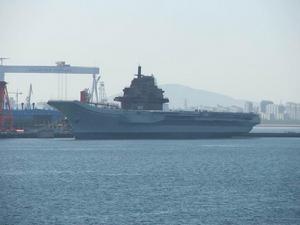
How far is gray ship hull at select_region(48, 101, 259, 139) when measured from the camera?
4299 inches

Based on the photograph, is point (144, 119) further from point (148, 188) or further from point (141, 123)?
point (148, 188)

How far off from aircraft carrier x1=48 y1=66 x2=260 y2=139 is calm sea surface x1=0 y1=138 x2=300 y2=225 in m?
24.8

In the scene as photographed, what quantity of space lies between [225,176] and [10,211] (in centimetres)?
2262

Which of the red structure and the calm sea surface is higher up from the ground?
the red structure

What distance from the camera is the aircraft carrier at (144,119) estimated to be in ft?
359

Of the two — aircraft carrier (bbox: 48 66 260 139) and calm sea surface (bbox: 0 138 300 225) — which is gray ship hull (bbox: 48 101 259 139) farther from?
calm sea surface (bbox: 0 138 300 225)

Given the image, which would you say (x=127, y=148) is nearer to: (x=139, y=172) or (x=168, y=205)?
(x=139, y=172)

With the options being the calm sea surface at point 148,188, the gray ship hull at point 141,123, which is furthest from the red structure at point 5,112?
the calm sea surface at point 148,188

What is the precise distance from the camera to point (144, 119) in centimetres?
11156

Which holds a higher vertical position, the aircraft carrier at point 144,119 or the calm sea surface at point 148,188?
the aircraft carrier at point 144,119

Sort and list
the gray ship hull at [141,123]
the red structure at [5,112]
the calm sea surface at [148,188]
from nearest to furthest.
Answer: the calm sea surface at [148,188]
the gray ship hull at [141,123]
the red structure at [5,112]

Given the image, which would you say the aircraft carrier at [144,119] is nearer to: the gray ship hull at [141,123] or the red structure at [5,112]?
the gray ship hull at [141,123]

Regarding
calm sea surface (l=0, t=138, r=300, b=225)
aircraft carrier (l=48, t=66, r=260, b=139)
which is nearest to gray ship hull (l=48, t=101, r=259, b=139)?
aircraft carrier (l=48, t=66, r=260, b=139)

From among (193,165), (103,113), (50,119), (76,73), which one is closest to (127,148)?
(103,113)
